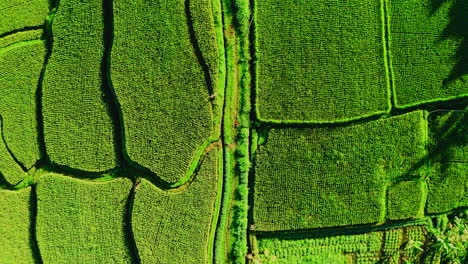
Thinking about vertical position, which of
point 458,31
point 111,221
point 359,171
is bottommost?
point 111,221

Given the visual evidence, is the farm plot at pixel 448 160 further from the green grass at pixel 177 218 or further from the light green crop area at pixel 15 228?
the light green crop area at pixel 15 228

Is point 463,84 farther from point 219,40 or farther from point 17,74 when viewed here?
point 17,74

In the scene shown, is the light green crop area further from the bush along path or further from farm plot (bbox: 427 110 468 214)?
farm plot (bbox: 427 110 468 214)

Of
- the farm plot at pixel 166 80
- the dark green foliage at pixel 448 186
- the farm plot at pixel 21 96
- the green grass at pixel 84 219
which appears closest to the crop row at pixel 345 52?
the farm plot at pixel 166 80

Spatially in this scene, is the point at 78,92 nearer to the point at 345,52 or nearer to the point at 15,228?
the point at 15,228

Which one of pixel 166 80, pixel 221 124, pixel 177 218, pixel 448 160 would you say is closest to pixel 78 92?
pixel 166 80
